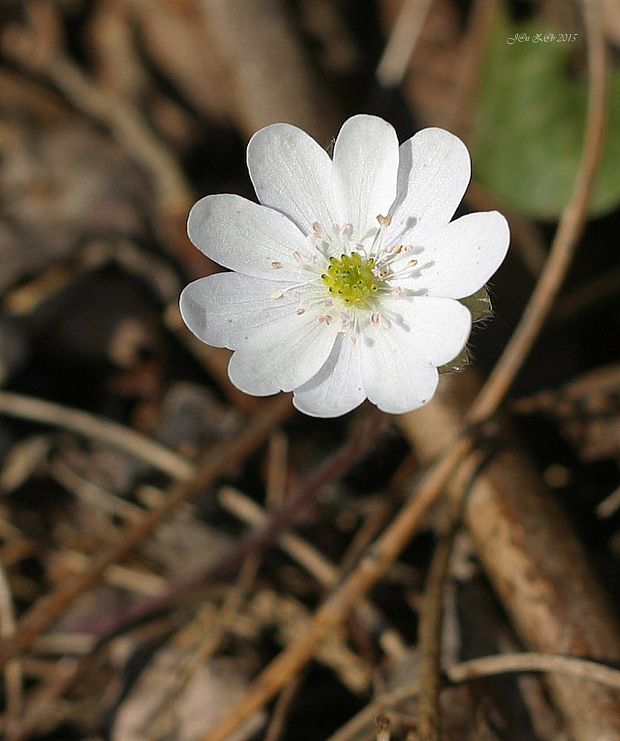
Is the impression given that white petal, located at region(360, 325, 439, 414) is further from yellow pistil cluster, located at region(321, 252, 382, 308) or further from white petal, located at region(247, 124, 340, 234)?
white petal, located at region(247, 124, 340, 234)

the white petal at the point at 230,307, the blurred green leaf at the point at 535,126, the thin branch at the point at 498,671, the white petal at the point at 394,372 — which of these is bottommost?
the thin branch at the point at 498,671

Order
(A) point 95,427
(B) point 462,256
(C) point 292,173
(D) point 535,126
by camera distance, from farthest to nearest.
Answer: (D) point 535,126, (A) point 95,427, (C) point 292,173, (B) point 462,256

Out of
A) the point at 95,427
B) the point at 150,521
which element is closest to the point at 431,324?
the point at 150,521

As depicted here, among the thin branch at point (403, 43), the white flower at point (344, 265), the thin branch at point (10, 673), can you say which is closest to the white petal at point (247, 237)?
the white flower at point (344, 265)

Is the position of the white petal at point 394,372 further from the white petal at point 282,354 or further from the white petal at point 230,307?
the white petal at point 230,307

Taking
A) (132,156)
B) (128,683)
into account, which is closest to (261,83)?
(132,156)

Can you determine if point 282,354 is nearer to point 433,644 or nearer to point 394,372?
point 394,372

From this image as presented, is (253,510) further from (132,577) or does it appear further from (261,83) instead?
(261,83)
